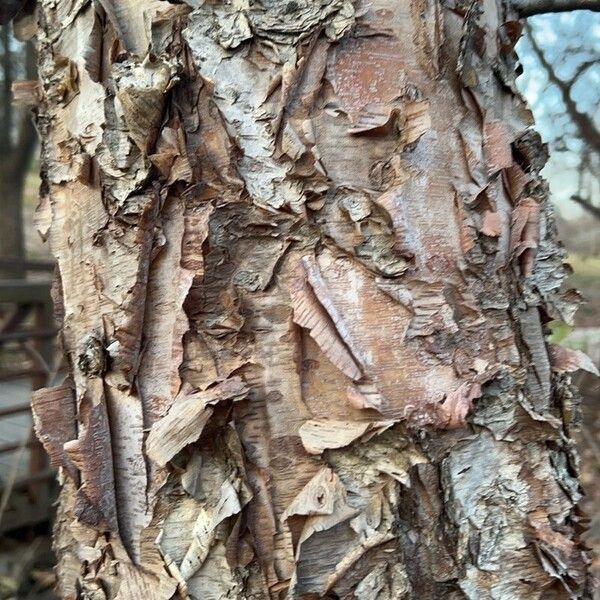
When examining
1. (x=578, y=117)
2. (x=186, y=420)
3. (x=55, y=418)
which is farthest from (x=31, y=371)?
(x=578, y=117)

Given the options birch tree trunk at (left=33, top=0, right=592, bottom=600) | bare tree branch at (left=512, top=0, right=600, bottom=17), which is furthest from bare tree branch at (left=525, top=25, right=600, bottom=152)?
birch tree trunk at (left=33, top=0, right=592, bottom=600)

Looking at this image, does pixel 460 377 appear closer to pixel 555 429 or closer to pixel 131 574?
pixel 555 429

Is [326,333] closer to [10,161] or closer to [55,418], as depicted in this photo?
[55,418]

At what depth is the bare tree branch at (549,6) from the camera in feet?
2.62

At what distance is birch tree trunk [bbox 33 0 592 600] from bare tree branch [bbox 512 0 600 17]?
22 cm

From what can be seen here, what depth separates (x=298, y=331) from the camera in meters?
0.59

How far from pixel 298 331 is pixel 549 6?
1.93ft

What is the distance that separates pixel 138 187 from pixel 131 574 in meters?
0.39

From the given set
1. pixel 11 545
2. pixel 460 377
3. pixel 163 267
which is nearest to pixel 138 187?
pixel 163 267

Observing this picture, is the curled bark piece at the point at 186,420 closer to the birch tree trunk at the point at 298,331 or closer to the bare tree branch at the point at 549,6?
the birch tree trunk at the point at 298,331

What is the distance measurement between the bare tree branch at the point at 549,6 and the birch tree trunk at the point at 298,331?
0.22 meters

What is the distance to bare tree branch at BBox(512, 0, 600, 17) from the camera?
80 centimetres

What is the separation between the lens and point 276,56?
0.60 meters

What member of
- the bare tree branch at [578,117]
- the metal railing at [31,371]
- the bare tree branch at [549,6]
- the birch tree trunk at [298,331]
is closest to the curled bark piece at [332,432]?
the birch tree trunk at [298,331]
